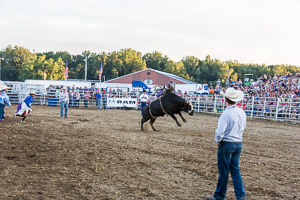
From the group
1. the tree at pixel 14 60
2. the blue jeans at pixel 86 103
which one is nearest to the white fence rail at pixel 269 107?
the blue jeans at pixel 86 103

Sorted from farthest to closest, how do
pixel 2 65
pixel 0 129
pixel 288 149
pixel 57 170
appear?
pixel 2 65 < pixel 0 129 < pixel 288 149 < pixel 57 170

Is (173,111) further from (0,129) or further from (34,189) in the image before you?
(34,189)

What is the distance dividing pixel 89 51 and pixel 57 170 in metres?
80.6

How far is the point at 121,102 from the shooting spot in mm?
25078

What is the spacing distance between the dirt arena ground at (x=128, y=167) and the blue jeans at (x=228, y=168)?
31 centimetres

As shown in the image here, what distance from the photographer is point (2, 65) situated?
7850 cm

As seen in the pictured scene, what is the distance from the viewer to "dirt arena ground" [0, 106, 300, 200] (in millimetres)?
4770

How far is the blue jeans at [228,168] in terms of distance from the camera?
448 centimetres

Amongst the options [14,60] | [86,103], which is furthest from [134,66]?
[86,103]

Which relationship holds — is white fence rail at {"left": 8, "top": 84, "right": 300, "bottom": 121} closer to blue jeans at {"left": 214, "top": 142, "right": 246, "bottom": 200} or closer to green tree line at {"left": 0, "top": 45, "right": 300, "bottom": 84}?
blue jeans at {"left": 214, "top": 142, "right": 246, "bottom": 200}

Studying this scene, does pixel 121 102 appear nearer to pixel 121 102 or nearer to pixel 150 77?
pixel 121 102

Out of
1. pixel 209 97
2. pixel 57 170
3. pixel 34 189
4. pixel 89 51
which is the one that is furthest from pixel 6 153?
pixel 89 51

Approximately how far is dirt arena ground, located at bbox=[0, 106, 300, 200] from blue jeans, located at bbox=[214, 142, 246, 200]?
1.03 feet

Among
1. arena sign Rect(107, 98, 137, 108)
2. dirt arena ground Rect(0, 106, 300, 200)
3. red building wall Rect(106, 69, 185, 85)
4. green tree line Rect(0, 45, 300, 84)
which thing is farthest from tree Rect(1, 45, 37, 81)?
dirt arena ground Rect(0, 106, 300, 200)
